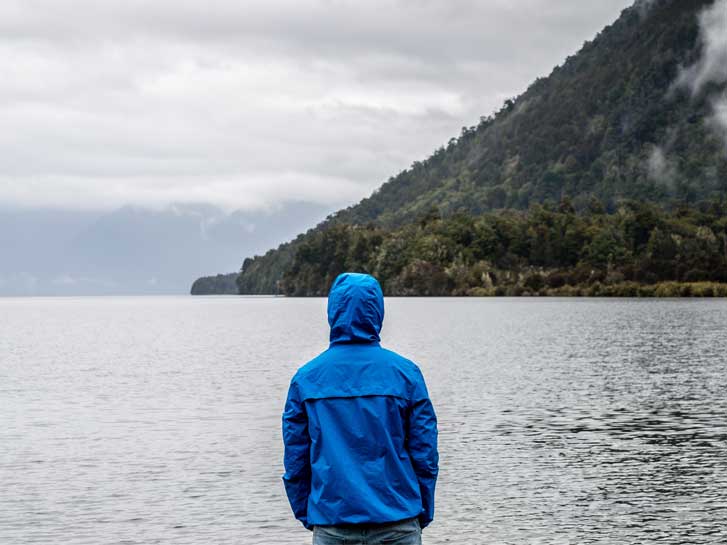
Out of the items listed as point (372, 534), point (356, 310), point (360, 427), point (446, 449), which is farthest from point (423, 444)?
point (446, 449)

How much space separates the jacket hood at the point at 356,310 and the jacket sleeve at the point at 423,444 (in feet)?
2.25

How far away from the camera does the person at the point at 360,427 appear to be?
31.3 ft

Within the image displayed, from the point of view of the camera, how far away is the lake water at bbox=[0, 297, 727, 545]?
24531 millimetres

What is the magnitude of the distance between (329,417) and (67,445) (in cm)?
3084

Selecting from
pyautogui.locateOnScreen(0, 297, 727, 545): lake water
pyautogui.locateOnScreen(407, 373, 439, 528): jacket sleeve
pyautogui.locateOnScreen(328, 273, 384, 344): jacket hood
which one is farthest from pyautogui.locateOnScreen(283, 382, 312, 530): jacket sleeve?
pyautogui.locateOnScreen(0, 297, 727, 545): lake water

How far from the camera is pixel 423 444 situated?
9.70 metres

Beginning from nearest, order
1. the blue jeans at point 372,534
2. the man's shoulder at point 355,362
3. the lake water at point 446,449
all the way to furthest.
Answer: the man's shoulder at point 355,362, the blue jeans at point 372,534, the lake water at point 446,449

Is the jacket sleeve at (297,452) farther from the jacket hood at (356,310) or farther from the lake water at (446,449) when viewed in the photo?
the lake water at (446,449)

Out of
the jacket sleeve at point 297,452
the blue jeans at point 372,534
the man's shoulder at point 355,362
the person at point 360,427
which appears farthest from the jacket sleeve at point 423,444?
the jacket sleeve at point 297,452

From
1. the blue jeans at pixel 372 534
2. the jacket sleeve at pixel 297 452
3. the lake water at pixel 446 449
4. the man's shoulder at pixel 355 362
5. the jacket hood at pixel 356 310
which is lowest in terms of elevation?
the lake water at pixel 446 449

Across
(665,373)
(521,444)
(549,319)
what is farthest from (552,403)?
(549,319)

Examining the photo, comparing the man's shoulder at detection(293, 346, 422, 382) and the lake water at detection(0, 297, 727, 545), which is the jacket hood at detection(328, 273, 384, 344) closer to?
the man's shoulder at detection(293, 346, 422, 382)

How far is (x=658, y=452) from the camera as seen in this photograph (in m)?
33.8

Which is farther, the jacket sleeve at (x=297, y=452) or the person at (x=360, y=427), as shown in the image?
the jacket sleeve at (x=297, y=452)
